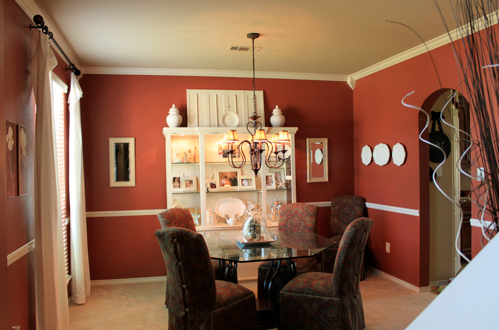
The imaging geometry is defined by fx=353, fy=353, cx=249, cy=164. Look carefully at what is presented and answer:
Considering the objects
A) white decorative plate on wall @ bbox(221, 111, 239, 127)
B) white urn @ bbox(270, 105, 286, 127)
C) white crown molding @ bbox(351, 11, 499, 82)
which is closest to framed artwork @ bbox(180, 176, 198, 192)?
white decorative plate on wall @ bbox(221, 111, 239, 127)

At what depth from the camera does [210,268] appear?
2.54 metres

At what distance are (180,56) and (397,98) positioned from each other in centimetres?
270

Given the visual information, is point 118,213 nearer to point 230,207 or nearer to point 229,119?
point 230,207

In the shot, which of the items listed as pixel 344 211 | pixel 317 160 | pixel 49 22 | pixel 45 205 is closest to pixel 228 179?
pixel 317 160

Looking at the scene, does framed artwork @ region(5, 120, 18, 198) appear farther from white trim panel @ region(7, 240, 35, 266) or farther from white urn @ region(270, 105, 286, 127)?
white urn @ region(270, 105, 286, 127)

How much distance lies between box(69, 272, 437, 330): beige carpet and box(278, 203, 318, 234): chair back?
94cm

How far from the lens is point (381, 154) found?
4660 mm

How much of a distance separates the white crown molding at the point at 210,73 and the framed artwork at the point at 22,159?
2.14 m

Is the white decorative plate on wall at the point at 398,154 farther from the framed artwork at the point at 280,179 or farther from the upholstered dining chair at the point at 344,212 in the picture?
the framed artwork at the point at 280,179

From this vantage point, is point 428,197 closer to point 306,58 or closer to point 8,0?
point 306,58

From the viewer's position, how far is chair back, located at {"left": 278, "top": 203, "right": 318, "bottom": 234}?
156 inches

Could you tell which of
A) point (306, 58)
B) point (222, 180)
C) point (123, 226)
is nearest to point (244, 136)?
point (222, 180)

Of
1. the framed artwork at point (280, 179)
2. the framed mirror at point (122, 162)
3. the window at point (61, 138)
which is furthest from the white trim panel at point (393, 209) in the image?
the window at point (61, 138)

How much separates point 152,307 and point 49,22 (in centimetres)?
292
